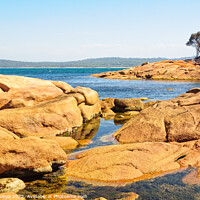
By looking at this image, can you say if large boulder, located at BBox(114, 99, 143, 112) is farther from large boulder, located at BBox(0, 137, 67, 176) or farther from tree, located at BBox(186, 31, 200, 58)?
tree, located at BBox(186, 31, 200, 58)

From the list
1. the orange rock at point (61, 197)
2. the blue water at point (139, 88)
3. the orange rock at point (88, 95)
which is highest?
the orange rock at point (88, 95)

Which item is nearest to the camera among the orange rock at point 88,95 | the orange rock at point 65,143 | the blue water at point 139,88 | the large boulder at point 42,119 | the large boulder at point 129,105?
the orange rock at point 65,143

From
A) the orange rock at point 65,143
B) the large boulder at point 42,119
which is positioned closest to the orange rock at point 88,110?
the large boulder at point 42,119

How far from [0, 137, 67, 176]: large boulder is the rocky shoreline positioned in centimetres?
6305

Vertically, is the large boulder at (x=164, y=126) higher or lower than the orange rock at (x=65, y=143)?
higher

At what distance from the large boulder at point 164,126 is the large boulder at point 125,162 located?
5.43 feet

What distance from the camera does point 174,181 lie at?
29.3 ft

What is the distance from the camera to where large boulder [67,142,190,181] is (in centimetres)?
927

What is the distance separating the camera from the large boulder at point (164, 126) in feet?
41.9

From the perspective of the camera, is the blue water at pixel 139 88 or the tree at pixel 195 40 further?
the tree at pixel 195 40

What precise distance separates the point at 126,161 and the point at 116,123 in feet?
29.1

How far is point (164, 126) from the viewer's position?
13.3 metres

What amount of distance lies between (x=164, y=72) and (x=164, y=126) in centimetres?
6093

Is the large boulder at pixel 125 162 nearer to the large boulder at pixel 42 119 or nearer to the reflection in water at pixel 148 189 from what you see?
the reflection in water at pixel 148 189
